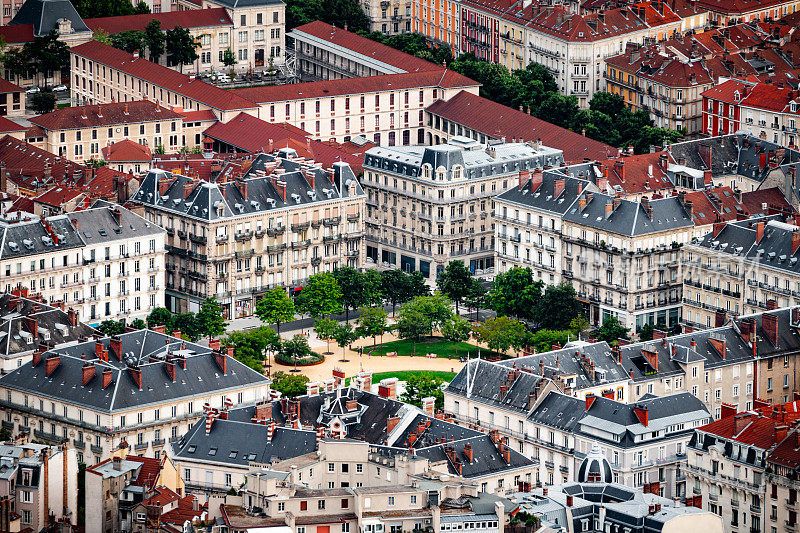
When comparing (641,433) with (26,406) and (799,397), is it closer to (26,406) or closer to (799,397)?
(799,397)

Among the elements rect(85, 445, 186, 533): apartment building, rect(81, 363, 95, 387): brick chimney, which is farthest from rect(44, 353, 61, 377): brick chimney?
rect(85, 445, 186, 533): apartment building

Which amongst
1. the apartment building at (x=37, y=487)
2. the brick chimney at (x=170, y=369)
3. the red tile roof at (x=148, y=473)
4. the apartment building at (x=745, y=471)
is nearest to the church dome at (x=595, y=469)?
the apartment building at (x=745, y=471)

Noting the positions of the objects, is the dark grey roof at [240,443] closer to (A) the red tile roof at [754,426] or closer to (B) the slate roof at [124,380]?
(B) the slate roof at [124,380]

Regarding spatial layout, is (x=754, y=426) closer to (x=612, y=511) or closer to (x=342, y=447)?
(x=612, y=511)

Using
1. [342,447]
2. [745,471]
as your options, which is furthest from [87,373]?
[745,471]

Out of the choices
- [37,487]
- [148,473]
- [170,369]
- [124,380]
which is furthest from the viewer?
[170,369]

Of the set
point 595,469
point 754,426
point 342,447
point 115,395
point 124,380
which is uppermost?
point 754,426
